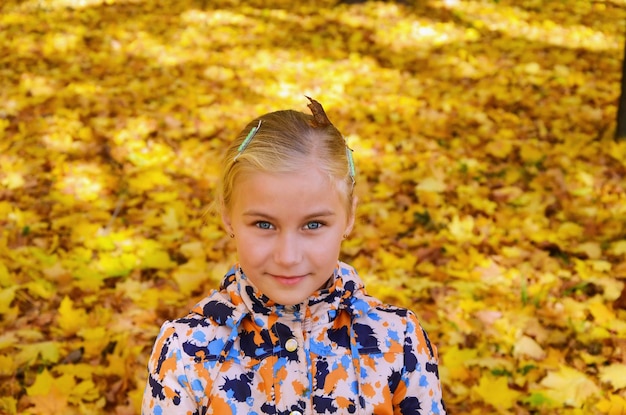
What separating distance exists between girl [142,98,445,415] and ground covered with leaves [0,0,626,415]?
3.40 feet

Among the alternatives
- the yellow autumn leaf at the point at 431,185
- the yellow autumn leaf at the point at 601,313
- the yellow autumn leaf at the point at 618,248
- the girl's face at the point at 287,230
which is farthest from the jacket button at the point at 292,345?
the yellow autumn leaf at the point at 431,185

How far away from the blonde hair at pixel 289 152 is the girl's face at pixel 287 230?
22 mm

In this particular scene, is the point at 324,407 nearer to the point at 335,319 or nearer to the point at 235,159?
the point at 335,319

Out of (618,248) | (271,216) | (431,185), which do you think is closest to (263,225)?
(271,216)

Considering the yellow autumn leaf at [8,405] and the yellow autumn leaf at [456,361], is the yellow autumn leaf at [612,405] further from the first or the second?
the yellow autumn leaf at [8,405]

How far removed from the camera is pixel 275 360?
151 cm

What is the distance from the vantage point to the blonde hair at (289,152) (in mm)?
1419

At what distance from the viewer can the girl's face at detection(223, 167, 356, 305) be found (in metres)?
1.41

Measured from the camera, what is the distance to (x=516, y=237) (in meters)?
3.41

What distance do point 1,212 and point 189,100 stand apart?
6.71ft

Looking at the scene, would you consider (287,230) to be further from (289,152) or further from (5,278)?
(5,278)

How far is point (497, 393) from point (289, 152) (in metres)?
1.55

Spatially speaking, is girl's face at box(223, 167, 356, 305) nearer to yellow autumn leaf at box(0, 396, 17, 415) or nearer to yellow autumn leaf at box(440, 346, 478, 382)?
yellow autumn leaf at box(440, 346, 478, 382)

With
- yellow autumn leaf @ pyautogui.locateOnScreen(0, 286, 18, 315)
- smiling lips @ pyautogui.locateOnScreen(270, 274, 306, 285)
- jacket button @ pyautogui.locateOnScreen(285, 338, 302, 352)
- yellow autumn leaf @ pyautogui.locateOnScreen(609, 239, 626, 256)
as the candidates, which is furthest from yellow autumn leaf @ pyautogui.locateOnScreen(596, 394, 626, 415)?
yellow autumn leaf @ pyautogui.locateOnScreen(0, 286, 18, 315)
